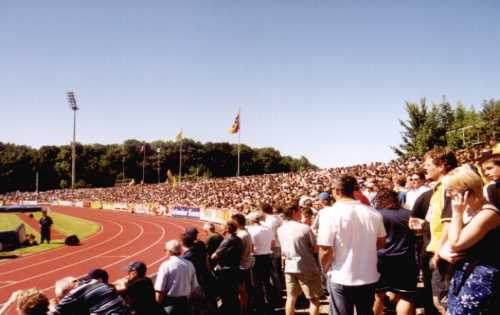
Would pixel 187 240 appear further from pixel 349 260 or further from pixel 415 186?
pixel 415 186

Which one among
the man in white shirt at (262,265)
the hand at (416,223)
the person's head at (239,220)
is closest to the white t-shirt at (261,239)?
the man in white shirt at (262,265)

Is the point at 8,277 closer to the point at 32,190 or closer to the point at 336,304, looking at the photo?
the point at 336,304

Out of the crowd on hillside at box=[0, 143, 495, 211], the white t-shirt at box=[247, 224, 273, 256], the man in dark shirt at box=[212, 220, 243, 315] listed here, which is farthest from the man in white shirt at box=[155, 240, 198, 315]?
the crowd on hillside at box=[0, 143, 495, 211]

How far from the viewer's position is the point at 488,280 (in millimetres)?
3072

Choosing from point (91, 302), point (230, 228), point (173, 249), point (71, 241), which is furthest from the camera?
point (71, 241)

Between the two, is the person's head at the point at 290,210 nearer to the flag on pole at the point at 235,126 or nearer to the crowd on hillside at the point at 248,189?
the crowd on hillside at the point at 248,189

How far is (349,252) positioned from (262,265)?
3597 mm

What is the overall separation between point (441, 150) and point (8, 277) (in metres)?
16.7

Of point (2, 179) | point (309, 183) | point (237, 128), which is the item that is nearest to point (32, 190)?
point (2, 179)

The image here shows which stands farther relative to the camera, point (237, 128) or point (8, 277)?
point (237, 128)

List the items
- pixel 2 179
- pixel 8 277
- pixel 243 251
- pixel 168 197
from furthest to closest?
pixel 2 179 → pixel 168 197 → pixel 8 277 → pixel 243 251

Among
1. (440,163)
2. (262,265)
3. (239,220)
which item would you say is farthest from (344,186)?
(262,265)

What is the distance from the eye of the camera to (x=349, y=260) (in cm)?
438

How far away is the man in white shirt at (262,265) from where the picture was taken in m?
7.62
